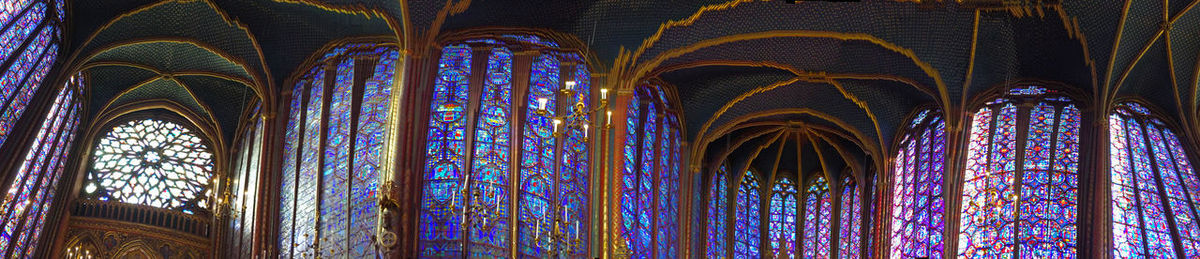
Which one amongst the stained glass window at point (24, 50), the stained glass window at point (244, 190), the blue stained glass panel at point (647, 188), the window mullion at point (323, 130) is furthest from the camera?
the blue stained glass panel at point (647, 188)

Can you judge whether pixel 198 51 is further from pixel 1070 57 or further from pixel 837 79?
pixel 1070 57

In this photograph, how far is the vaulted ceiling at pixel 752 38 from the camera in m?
34.2

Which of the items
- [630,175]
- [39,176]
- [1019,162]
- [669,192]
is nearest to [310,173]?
[39,176]

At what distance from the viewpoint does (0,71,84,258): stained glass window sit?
34.5 meters

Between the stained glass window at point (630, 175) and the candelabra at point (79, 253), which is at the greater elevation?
the stained glass window at point (630, 175)

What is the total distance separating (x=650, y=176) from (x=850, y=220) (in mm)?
7307

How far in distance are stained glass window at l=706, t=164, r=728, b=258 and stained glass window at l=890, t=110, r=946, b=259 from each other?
14.9 feet

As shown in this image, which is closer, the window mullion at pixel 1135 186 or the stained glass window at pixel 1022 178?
the window mullion at pixel 1135 186

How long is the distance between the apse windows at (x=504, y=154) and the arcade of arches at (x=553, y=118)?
0.16ft

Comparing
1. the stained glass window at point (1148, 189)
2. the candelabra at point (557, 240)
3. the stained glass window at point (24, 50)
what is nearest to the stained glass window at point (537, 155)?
the candelabra at point (557, 240)

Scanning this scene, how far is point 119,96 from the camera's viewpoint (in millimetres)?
38438

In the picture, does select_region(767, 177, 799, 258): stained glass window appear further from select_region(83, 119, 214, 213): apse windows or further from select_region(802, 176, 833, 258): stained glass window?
select_region(83, 119, 214, 213): apse windows

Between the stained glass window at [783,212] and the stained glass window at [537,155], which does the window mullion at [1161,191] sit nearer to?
the stained glass window at [783,212]

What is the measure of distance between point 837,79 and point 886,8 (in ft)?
12.6
